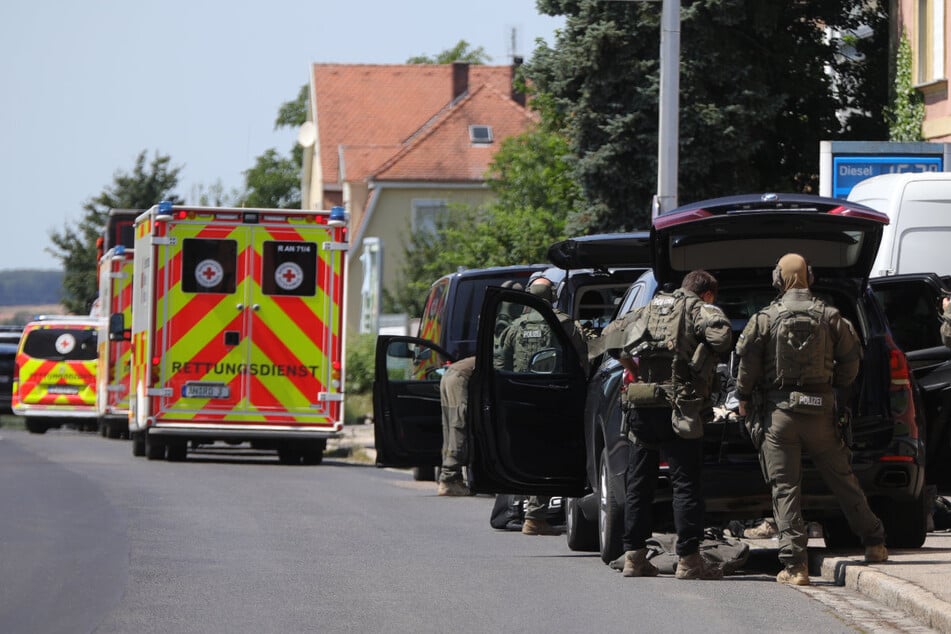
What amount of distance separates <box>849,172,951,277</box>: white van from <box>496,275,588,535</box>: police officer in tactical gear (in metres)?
4.17

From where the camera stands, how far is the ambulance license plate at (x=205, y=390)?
918 inches

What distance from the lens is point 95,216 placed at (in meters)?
83.3

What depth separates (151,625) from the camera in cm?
924

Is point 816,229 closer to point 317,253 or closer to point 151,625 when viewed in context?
point 151,625

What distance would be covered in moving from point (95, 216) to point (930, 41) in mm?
60029

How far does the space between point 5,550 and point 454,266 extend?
43.0m

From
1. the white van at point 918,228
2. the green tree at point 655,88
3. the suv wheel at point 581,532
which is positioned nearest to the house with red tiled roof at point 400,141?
the green tree at point 655,88

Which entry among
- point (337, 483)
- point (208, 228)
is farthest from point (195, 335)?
point (337, 483)

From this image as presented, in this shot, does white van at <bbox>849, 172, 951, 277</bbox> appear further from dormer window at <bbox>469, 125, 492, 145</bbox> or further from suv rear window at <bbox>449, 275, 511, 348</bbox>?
dormer window at <bbox>469, 125, 492, 145</bbox>

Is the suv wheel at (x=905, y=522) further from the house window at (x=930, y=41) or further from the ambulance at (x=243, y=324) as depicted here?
the house window at (x=930, y=41)

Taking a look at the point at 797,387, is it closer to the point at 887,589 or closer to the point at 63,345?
the point at 887,589

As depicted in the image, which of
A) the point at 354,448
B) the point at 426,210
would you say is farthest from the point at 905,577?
the point at 426,210

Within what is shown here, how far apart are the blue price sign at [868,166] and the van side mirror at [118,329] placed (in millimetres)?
10275

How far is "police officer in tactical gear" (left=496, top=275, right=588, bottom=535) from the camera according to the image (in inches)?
496
